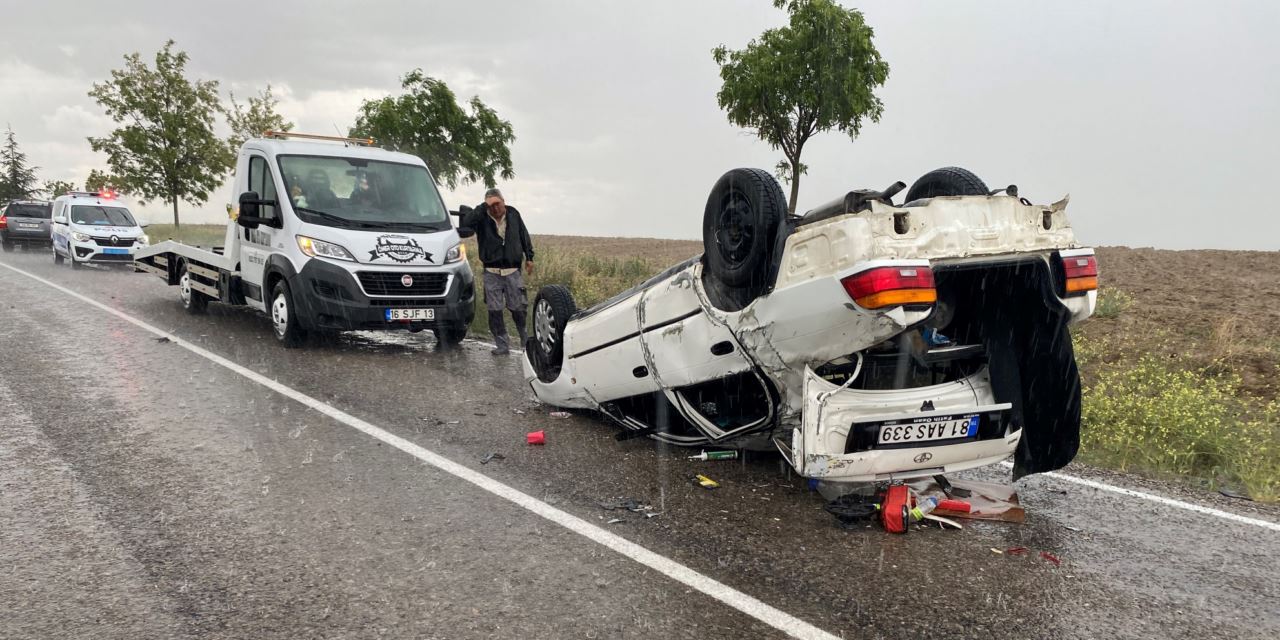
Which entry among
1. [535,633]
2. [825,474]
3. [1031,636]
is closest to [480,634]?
[535,633]

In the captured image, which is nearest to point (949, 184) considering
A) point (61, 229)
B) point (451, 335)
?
point (451, 335)

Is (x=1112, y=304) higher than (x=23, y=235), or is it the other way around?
(x=1112, y=304)

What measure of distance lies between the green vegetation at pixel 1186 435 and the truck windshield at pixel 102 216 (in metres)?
22.5

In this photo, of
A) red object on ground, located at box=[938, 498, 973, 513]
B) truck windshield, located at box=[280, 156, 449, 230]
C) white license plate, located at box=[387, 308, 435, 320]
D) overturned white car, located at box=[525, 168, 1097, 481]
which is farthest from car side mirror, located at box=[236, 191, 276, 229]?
red object on ground, located at box=[938, 498, 973, 513]

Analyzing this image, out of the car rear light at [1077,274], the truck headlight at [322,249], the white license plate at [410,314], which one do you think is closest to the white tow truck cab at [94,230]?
the truck headlight at [322,249]

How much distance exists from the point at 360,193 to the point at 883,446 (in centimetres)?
734

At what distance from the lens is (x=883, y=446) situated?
407cm

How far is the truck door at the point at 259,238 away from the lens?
9.48 meters

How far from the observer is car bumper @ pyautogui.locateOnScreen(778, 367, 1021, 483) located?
13.1ft

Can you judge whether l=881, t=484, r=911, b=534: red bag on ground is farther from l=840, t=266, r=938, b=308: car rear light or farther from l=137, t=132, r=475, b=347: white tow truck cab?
l=137, t=132, r=475, b=347: white tow truck cab

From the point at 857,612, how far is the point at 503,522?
5.78 ft

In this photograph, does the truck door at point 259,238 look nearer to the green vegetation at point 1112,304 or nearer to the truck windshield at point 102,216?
the green vegetation at point 1112,304

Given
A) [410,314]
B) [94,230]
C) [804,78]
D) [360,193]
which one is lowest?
[410,314]

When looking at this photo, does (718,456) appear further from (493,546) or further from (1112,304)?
(1112,304)
